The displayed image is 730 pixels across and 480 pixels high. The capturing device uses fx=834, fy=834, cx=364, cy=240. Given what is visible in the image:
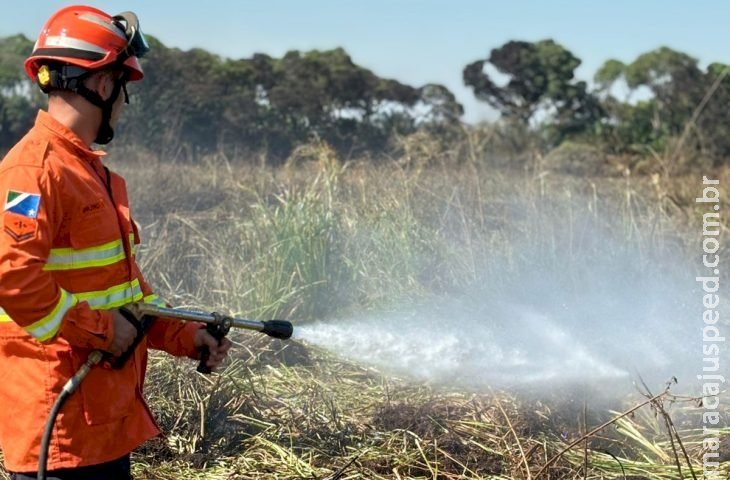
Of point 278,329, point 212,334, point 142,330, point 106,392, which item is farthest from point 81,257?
point 278,329

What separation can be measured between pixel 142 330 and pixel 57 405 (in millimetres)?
311

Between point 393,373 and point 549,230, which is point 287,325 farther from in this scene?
point 549,230

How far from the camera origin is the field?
3.81m

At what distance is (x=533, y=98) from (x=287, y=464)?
787 inches

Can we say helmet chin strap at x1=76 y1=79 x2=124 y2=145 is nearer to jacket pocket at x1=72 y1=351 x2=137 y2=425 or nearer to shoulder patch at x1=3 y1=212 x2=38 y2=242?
shoulder patch at x1=3 y1=212 x2=38 y2=242

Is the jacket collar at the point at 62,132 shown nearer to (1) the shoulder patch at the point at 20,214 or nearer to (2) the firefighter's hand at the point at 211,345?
(1) the shoulder patch at the point at 20,214

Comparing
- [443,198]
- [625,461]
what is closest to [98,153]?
[625,461]

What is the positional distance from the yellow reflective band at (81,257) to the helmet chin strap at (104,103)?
0.33m

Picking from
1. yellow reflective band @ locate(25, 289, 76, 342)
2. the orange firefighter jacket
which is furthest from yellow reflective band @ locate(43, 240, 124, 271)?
yellow reflective band @ locate(25, 289, 76, 342)

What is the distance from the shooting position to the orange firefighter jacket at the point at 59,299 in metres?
2.05

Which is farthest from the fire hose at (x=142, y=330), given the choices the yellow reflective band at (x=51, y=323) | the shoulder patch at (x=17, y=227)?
the shoulder patch at (x=17, y=227)

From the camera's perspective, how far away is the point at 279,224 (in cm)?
660

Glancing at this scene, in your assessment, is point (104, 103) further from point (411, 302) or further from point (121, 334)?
point (411, 302)

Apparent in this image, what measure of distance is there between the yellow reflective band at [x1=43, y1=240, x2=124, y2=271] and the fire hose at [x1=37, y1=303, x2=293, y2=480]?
0.14m
